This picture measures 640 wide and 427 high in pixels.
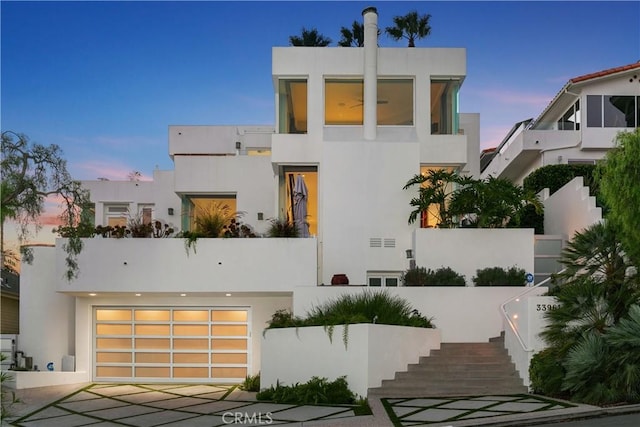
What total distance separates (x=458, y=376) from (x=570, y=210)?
763 cm

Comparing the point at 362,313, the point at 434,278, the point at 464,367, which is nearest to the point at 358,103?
the point at 434,278

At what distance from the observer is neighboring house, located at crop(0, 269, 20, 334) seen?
22375 millimetres

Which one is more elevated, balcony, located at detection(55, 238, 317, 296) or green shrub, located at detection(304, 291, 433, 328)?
balcony, located at detection(55, 238, 317, 296)

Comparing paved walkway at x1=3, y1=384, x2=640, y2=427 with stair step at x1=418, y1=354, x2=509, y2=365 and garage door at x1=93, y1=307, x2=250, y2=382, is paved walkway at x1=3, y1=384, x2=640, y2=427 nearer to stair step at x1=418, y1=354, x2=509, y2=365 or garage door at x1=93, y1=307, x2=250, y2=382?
stair step at x1=418, y1=354, x2=509, y2=365

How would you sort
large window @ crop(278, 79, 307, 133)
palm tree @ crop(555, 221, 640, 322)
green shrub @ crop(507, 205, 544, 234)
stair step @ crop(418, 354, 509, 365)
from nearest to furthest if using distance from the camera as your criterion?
palm tree @ crop(555, 221, 640, 322), stair step @ crop(418, 354, 509, 365), large window @ crop(278, 79, 307, 133), green shrub @ crop(507, 205, 544, 234)

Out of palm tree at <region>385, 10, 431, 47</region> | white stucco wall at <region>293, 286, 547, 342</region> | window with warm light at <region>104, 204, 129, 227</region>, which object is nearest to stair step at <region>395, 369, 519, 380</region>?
white stucco wall at <region>293, 286, 547, 342</region>

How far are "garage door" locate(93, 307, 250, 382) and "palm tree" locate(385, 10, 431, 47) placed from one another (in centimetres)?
1011

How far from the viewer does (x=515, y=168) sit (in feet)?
97.4

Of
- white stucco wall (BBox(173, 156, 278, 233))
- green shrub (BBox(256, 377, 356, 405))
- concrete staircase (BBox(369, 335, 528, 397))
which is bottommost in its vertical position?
green shrub (BBox(256, 377, 356, 405))

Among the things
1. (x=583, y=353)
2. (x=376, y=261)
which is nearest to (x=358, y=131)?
(x=376, y=261)

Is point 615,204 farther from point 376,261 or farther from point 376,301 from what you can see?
point 376,261

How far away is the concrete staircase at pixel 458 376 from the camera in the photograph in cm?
1424

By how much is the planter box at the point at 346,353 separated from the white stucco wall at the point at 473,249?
2.97 metres

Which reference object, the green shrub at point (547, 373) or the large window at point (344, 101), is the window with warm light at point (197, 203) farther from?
the green shrub at point (547, 373)
